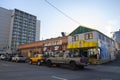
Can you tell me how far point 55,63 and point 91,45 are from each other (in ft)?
32.2

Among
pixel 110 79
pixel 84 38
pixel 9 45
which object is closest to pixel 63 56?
pixel 110 79

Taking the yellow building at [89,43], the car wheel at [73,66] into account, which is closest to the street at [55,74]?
the car wheel at [73,66]

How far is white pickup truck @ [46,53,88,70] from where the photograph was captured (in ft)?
59.5

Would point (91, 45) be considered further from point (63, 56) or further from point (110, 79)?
point (110, 79)

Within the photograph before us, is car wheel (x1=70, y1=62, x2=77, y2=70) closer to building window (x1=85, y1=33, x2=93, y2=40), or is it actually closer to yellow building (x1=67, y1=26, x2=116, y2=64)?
yellow building (x1=67, y1=26, x2=116, y2=64)

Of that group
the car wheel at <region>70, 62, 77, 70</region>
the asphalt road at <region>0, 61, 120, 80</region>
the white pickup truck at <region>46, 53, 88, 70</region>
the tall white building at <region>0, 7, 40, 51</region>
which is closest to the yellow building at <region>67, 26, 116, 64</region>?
the white pickup truck at <region>46, 53, 88, 70</region>

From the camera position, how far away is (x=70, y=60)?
18984 millimetres

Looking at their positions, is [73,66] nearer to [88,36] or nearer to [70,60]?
[70,60]

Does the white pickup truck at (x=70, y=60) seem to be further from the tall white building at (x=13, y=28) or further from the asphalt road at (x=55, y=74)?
the tall white building at (x=13, y=28)

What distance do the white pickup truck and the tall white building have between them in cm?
9314

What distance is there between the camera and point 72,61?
61.9 feet

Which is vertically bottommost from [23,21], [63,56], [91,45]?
[63,56]

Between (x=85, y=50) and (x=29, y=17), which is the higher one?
(x=29, y=17)

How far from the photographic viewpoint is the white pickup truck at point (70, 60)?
18125 millimetres
